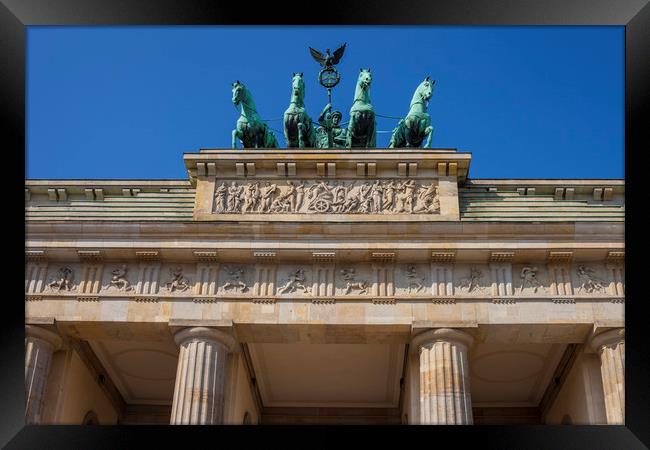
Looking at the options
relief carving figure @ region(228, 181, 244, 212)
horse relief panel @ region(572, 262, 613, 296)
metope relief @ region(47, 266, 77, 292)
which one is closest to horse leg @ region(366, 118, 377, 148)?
relief carving figure @ region(228, 181, 244, 212)

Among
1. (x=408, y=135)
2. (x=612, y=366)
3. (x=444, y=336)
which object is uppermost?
(x=408, y=135)

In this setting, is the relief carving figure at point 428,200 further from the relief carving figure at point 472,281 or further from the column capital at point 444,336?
the column capital at point 444,336

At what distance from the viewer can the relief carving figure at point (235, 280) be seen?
→ 64.1 feet

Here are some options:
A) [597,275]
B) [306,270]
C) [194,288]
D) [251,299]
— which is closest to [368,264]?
[306,270]

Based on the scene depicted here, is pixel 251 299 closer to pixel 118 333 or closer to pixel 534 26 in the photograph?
pixel 118 333

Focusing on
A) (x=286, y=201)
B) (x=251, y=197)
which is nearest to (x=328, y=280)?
(x=286, y=201)

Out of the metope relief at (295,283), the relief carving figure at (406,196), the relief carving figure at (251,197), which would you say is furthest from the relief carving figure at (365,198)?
the relief carving figure at (251,197)

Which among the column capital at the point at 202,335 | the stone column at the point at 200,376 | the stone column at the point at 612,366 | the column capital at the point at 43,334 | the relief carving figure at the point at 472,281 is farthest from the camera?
the relief carving figure at the point at 472,281

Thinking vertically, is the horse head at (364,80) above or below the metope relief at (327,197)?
above

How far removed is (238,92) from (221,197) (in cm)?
375

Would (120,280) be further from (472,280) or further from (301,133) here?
(472,280)

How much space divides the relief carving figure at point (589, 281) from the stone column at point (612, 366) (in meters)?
1.08

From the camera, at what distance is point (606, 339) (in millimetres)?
19000

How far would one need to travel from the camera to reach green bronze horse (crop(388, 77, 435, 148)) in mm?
22609
